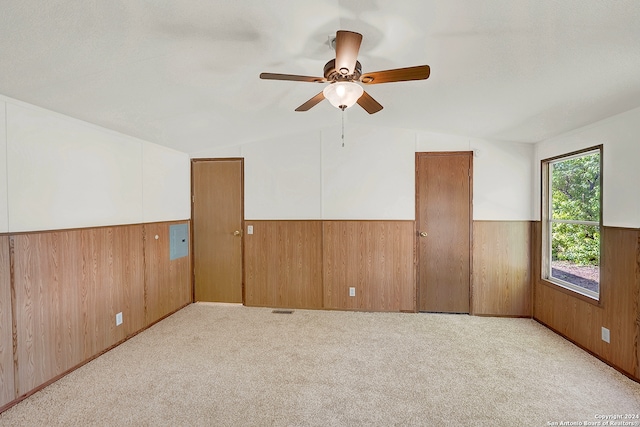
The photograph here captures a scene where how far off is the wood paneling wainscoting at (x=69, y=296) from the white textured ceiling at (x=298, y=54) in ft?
3.63

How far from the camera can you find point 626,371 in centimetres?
235

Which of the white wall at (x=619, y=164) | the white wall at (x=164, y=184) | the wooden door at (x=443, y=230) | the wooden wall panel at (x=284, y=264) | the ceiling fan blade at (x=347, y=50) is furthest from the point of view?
the wooden wall panel at (x=284, y=264)

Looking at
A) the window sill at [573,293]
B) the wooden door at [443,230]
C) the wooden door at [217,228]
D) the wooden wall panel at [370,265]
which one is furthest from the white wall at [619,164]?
the wooden door at [217,228]

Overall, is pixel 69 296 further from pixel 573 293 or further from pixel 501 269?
pixel 573 293

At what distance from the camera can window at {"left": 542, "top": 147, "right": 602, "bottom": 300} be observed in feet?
9.09

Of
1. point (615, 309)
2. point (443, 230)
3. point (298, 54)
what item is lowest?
point (615, 309)

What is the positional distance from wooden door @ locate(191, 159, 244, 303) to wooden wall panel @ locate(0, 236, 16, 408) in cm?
223

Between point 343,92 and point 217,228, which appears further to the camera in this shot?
point 217,228

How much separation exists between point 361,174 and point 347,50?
245 cm

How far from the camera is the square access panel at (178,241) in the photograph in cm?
381

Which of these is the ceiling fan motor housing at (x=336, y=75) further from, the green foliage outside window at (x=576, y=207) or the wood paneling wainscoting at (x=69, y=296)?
the green foliage outside window at (x=576, y=207)

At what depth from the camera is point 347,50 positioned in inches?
59.9

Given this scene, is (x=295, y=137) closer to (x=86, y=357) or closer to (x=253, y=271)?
(x=253, y=271)

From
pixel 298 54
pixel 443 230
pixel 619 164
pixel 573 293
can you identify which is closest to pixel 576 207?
pixel 619 164
